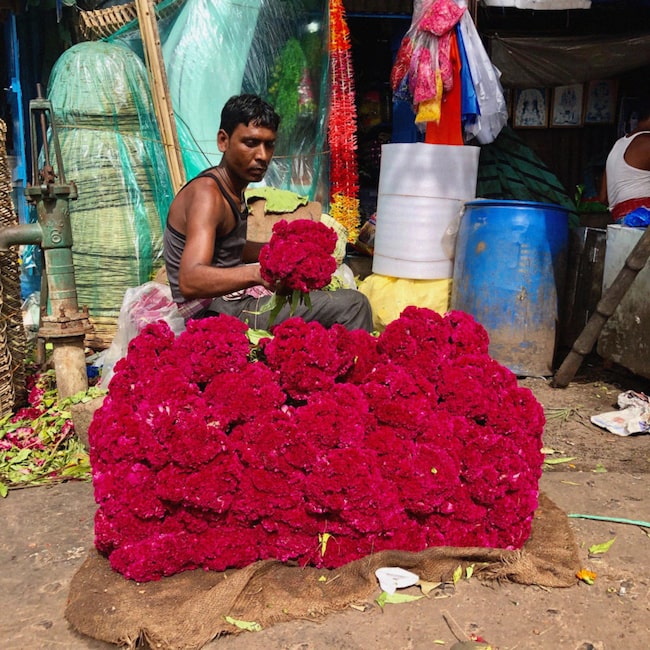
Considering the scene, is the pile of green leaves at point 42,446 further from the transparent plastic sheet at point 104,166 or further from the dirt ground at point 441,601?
the transparent plastic sheet at point 104,166

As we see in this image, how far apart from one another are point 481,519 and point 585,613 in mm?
439

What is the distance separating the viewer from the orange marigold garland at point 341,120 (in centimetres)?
588

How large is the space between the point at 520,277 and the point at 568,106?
399 cm

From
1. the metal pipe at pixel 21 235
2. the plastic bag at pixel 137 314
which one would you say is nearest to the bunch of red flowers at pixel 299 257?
the plastic bag at pixel 137 314

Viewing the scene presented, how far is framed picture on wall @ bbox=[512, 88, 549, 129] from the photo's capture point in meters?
7.85

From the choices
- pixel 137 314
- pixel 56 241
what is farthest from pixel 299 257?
pixel 137 314

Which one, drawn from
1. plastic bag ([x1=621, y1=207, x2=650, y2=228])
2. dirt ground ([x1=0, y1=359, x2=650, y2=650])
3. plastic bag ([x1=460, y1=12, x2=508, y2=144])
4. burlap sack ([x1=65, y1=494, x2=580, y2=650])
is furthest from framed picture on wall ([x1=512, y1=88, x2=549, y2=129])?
burlap sack ([x1=65, y1=494, x2=580, y2=650])

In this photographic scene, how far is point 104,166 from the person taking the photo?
5.39m

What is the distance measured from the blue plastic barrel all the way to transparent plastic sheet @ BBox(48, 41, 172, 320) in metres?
2.53

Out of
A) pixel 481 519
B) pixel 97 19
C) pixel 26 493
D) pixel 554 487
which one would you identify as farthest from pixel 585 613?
pixel 97 19

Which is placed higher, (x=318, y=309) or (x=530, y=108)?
(x=530, y=108)

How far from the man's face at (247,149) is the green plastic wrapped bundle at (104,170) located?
239 centimetres

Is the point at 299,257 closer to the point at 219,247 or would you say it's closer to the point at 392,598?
the point at 219,247

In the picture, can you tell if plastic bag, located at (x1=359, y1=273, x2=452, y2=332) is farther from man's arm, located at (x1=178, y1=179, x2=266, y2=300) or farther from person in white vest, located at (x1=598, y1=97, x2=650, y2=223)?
man's arm, located at (x1=178, y1=179, x2=266, y2=300)
